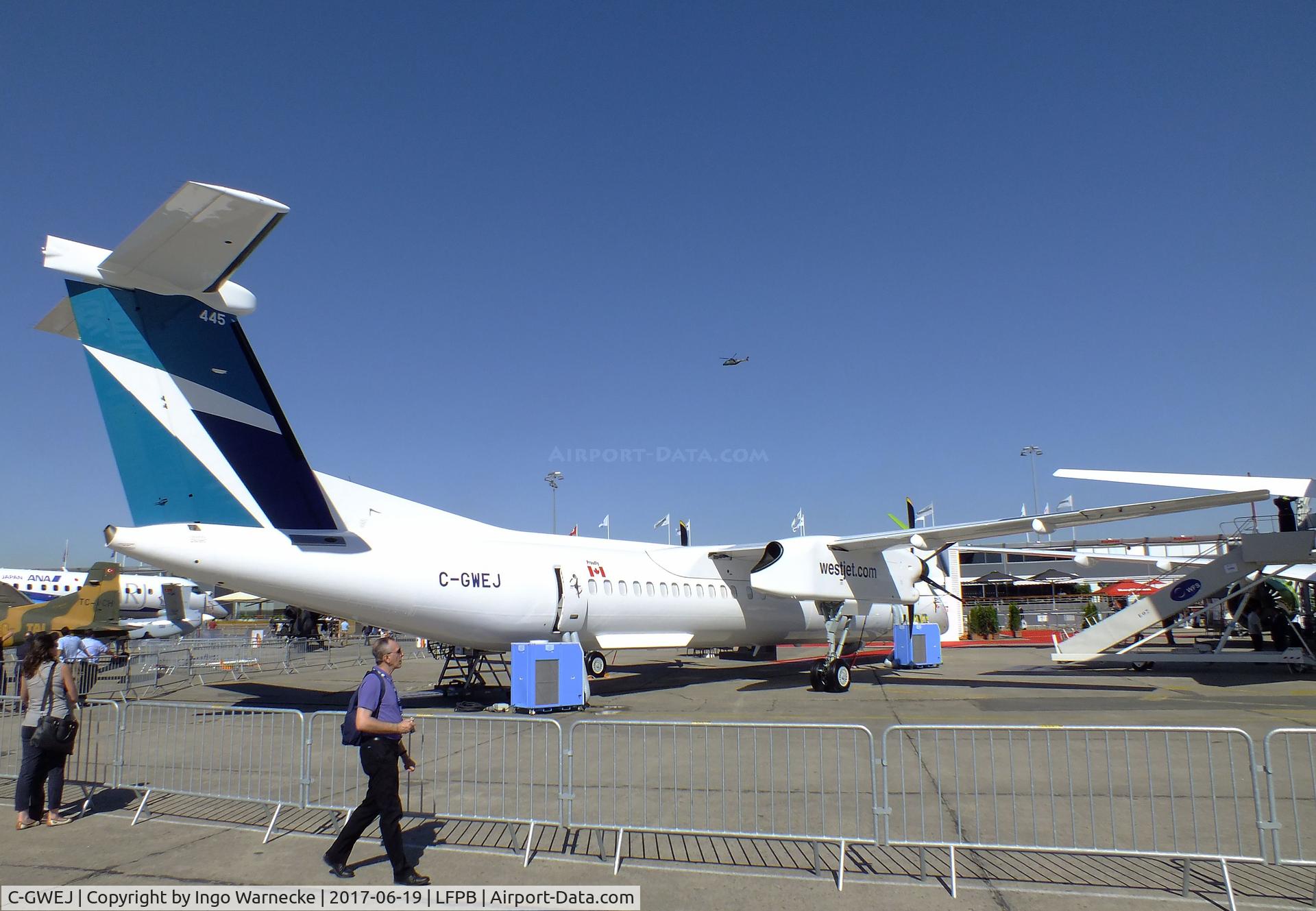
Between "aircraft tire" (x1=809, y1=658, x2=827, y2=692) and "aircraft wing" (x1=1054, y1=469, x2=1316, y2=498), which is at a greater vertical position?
"aircraft wing" (x1=1054, y1=469, x2=1316, y2=498)

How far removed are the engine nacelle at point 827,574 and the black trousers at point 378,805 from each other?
10.9m

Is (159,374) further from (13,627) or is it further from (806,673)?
(13,627)

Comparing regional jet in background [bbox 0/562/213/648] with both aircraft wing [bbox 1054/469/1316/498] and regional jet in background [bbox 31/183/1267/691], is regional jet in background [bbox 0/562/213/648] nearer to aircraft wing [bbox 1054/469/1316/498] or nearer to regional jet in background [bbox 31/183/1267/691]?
regional jet in background [bbox 31/183/1267/691]

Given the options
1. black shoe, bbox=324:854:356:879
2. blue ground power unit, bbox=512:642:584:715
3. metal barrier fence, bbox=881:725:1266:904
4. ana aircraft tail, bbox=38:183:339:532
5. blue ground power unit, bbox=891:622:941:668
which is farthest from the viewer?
blue ground power unit, bbox=891:622:941:668

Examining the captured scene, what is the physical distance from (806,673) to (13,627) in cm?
2144

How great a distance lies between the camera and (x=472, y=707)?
14.4 meters

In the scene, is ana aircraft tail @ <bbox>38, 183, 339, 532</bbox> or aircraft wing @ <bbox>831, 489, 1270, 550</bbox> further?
aircraft wing @ <bbox>831, 489, 1270, 550</bbox>

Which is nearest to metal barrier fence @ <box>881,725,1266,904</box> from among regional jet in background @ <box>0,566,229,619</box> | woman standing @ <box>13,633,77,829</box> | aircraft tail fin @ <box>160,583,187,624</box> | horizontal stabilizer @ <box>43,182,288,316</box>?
woman standing @ <box>13,633,77,829</box>

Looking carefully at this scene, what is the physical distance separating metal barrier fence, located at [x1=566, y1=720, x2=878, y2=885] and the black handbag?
409 cm

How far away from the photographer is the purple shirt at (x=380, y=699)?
5258 millimetres

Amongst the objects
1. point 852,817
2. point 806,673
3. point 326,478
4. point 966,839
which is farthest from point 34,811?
point 806,673

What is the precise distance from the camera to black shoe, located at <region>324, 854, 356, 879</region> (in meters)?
5.22

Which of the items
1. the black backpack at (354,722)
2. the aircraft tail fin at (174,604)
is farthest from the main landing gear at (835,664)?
the aircraft tail fin at (174,604)

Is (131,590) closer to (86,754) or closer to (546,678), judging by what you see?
(546,678)
